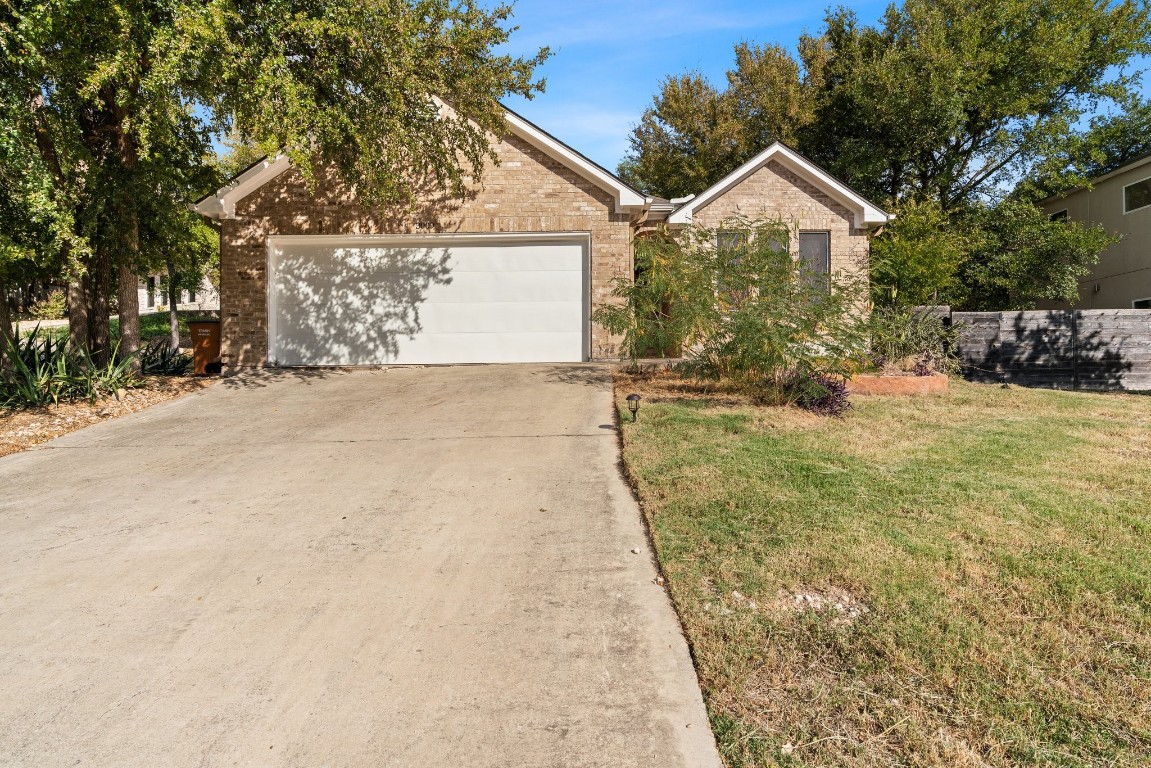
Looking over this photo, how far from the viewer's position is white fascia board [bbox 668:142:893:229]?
50.9ft

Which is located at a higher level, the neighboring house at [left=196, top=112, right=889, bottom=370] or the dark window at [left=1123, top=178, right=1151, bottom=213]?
the dark window at [left=1123, top=178, right=1151, bottom=213]

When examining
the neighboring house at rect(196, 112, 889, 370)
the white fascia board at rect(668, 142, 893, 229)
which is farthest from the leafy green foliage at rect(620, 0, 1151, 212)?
the neighboring house at rect(196, 112, 889, 370)

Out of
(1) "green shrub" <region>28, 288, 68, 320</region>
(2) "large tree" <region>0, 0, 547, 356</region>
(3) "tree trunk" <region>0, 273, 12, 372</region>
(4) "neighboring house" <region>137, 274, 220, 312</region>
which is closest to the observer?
(2) "large tree" <region>0, 0, 547, 356</region>

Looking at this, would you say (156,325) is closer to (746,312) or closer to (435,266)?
(435,266)

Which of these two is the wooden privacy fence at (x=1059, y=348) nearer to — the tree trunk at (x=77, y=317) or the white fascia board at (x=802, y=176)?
the white fascia board at (x=802, y=176)

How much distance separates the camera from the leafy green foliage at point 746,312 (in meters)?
8.45

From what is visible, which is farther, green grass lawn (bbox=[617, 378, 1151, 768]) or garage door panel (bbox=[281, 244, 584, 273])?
garage door panel (bbox=[281, 244, 584, 273])

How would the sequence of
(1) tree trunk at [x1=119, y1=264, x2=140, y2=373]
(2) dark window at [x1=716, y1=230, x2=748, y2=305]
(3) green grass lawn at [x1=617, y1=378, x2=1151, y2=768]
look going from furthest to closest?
(1) tree trunk at [x1=119, y1=264, x2=140, y2=373] → (2) dark window at [x1=716, y1=230, x2=748, y2=305] → (3) green grass lawn at [x1=617, y1=378, x2=1151, y2=768]

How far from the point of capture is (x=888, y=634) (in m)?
3.53

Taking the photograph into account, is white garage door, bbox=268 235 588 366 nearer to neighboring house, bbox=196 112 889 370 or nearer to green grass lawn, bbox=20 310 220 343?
neighboring house, bbox=196 112 889 370

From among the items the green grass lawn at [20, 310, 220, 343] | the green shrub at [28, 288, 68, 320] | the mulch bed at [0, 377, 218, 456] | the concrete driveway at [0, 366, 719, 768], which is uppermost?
the green shrub at [28, 288, 68, 320]

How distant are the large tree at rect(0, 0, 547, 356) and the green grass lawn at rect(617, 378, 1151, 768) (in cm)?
662

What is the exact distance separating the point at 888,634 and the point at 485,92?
10374 mm

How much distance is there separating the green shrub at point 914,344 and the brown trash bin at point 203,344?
11657mm
